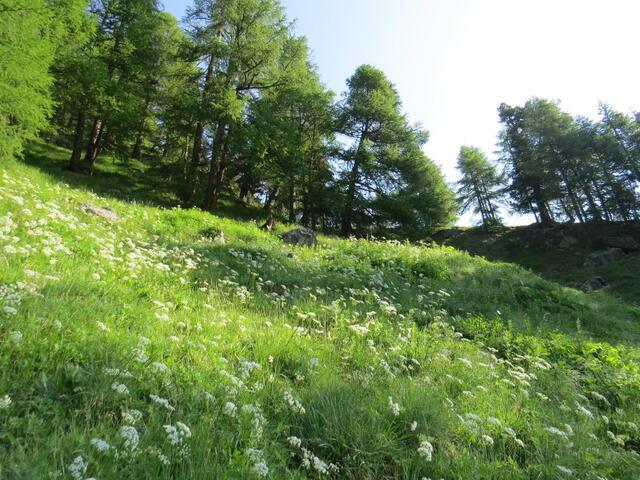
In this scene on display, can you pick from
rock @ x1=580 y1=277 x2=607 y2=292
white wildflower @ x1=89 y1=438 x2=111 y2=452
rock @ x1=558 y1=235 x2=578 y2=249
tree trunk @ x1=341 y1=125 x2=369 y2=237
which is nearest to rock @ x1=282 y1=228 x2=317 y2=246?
tree trunk @ x1=341 y1=125 x2=369 y2=237

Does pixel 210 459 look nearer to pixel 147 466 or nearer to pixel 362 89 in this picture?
pixel 147 466

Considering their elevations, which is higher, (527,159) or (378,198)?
(527,159)

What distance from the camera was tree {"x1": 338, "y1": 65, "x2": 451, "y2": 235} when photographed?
27.4 meters

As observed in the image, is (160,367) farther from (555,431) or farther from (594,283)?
(594,283)

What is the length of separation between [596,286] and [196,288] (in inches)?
1121

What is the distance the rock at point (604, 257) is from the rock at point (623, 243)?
74 centimetres

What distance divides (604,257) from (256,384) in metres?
36.6

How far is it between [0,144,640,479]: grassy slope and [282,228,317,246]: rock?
8.14 m

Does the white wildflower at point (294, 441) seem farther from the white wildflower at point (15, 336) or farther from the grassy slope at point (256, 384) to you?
the white wildflower at point (15, 336)

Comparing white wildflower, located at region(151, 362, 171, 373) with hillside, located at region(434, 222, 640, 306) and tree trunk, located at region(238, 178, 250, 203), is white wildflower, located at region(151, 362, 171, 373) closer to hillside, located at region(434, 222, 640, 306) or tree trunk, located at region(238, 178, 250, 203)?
hillside, located at region(434, 222, 640, 306)

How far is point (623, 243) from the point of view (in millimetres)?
32719

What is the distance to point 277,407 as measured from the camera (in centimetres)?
365

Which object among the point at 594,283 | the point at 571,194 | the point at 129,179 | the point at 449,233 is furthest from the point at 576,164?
the point at 129,179

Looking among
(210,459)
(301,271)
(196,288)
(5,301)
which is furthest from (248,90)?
(210,459)
